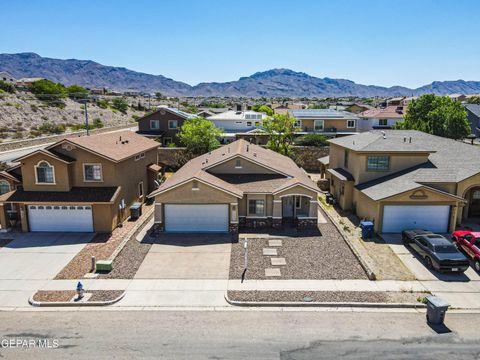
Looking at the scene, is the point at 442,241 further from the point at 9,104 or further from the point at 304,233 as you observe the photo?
the point at 9,104

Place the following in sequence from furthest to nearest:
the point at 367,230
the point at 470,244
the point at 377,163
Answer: the point at 377,163 → the point at 367,230 → the point at 470,244

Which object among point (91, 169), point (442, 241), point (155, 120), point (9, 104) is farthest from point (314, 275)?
point (9, 104)

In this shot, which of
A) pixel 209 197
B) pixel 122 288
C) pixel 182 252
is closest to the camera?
pixel 122 288

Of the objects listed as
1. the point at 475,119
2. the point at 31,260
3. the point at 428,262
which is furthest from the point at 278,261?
the point at 475,119

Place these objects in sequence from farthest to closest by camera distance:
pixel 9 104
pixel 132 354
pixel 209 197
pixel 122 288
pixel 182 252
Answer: pixel 9 104 < pixel 209 197 < pixel 182 252 < pixel 122 288 < pixel 132 354

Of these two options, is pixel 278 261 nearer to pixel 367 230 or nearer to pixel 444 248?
pixel 367 230

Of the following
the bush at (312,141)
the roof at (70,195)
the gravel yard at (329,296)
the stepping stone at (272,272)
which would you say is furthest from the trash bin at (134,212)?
the bush at (312,141)

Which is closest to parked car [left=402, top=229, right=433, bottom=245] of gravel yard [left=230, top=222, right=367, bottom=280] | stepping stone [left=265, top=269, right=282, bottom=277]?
gravel yard [left=230, top=222, right=367, bottom=280]
